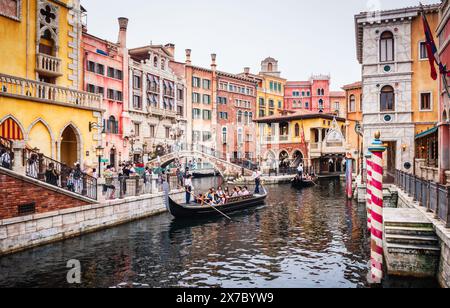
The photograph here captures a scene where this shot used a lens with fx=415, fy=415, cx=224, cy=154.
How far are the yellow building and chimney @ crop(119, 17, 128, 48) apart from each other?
43.6 ft

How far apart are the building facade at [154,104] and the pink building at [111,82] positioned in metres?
1.01

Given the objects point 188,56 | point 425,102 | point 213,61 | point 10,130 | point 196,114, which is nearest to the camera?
point 10,130

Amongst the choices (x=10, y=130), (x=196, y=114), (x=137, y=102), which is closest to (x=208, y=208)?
(x=10, y=130)

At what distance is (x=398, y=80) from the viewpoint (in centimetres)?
2211

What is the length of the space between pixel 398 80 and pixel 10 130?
61.3ft

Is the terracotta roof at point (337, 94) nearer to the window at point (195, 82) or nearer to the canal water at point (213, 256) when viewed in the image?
the window at point (195, 82)

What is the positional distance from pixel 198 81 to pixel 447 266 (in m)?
41.7

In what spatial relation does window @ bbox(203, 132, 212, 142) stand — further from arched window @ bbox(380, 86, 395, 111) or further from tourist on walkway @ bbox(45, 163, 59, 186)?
tourist on walkway @ bbox(45, 163, 59, 186)

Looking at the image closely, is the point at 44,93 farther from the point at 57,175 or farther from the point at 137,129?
the point at 137,129

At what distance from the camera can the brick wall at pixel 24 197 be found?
11.8 metres

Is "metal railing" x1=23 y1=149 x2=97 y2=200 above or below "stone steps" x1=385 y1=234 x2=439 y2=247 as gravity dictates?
above

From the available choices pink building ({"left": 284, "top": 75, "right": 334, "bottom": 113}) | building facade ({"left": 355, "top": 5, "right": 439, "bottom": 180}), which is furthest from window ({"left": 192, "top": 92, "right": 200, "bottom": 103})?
building facade ({"left": 355, "top": 5, "right": 439, "bottom": 180})

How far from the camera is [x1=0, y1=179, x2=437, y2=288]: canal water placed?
33.3ft
